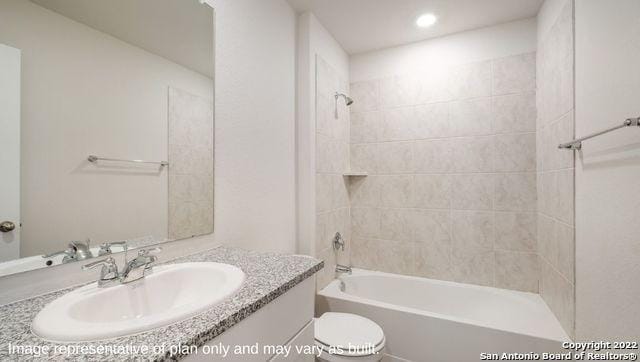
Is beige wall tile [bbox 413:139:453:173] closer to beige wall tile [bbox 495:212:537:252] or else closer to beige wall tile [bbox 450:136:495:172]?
beige wall tile [bbox 450:136:495:172]

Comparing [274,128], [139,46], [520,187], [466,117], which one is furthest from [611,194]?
[139,46]

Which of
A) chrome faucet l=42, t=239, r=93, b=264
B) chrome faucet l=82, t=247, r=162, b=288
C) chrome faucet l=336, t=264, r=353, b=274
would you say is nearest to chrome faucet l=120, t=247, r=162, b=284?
chrome faucet l=82, t=247, r=162, b=288

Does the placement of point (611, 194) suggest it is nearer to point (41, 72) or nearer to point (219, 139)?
point (219, 139)

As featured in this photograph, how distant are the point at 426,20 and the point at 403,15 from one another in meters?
0.21

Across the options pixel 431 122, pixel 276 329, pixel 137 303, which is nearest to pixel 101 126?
pixel 137 303

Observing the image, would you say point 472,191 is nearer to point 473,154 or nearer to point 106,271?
point 473,154

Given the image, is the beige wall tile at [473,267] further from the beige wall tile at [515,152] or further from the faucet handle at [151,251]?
the faucet handle at [151,251]

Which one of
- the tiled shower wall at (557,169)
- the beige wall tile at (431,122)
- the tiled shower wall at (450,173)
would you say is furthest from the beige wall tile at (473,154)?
the tiled shower wall at (557,169)

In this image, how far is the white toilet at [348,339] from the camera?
4.58 feet

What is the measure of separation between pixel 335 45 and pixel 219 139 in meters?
1.57

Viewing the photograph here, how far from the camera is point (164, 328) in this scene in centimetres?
59

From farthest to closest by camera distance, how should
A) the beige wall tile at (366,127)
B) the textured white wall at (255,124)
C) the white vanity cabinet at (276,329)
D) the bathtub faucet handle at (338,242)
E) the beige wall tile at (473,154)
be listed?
the beige wall tile at (366,127), the bathtub faucet handle at (338,242), the beige wall tile at (473,154), the textured white wall at (255,124), the white vanity cabinet at (276,329)

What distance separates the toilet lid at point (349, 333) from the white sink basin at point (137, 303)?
856 mm

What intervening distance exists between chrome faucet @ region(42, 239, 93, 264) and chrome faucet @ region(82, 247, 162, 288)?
0.21ft
